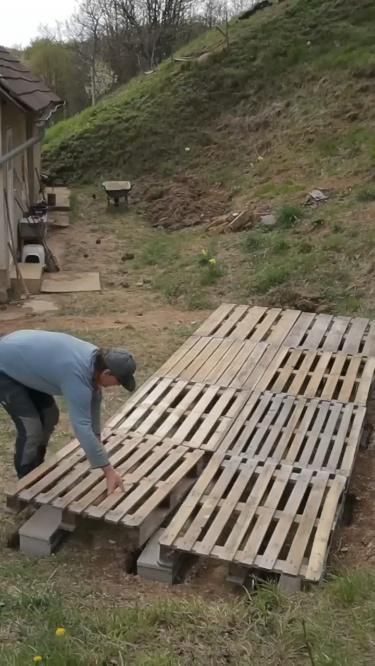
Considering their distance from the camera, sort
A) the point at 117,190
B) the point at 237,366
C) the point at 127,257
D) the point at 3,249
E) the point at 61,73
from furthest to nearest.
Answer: the point at 61,73, the point at 117,190, the point at 127,257, the point at 3,249, the point at 237,366

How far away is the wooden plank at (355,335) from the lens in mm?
6672

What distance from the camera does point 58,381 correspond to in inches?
155

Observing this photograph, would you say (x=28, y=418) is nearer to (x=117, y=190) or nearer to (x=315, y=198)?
(x=315, y=198)

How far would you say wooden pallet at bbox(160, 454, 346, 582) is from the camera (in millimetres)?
3801

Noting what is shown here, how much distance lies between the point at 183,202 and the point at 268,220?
10.6 feet

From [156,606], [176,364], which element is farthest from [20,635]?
[176,364]

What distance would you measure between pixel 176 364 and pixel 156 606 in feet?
10.7

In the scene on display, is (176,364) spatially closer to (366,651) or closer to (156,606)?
(156,606)

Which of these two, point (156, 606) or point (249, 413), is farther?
point (249, 413)

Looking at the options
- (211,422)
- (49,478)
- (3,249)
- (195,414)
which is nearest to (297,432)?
(211,422)

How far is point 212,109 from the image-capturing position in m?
16.9

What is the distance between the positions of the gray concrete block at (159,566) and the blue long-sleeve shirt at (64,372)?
57cm

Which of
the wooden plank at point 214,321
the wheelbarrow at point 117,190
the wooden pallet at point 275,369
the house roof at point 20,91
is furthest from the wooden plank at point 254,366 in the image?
the wheelbarrow at point 117,190

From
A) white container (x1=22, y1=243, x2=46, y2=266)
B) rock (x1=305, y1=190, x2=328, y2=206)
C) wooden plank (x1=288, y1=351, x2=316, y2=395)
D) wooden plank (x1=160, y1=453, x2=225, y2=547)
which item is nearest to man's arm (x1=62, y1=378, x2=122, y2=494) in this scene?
wooden plank (x1=160, y1=453, x2=225, y2=547)
